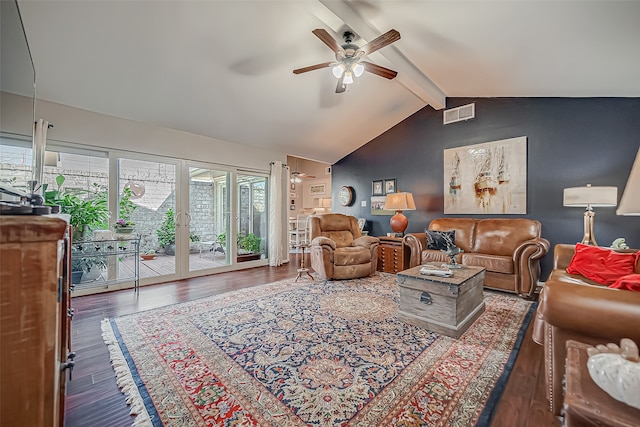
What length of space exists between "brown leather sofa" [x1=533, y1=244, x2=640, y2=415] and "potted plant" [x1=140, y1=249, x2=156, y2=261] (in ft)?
15.4

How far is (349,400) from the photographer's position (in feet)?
4.85

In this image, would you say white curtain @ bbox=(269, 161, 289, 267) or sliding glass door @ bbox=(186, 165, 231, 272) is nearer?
sliding glass door @ bbox=(186, 165, 231, 272)

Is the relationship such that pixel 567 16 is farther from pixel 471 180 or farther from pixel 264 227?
pixel 264 227

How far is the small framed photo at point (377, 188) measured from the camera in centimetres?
568

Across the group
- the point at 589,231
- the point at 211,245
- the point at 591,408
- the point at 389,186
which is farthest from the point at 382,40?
the point at 211,245

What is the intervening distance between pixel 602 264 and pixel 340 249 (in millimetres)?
2819

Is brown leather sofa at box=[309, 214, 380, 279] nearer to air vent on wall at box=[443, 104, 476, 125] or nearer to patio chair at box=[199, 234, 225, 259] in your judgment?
patio chair at box=[199, 234, 225, 259]

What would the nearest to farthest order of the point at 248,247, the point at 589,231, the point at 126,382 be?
the point at 126,382
the point at 589,231
the point at 248,247

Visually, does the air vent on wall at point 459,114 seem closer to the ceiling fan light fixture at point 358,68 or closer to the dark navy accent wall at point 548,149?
the dark navy accent wall at point 548,149

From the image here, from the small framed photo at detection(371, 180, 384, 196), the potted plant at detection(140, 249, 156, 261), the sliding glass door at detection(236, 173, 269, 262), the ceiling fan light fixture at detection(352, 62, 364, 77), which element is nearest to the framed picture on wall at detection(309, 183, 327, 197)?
the small framed photo at detection(371, 180, 384, 196)

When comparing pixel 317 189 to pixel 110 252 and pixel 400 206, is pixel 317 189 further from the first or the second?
pixel 110 252

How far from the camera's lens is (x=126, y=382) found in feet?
5.37

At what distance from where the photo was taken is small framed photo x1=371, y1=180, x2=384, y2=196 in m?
5.68

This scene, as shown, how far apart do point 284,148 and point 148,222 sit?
2.77m
